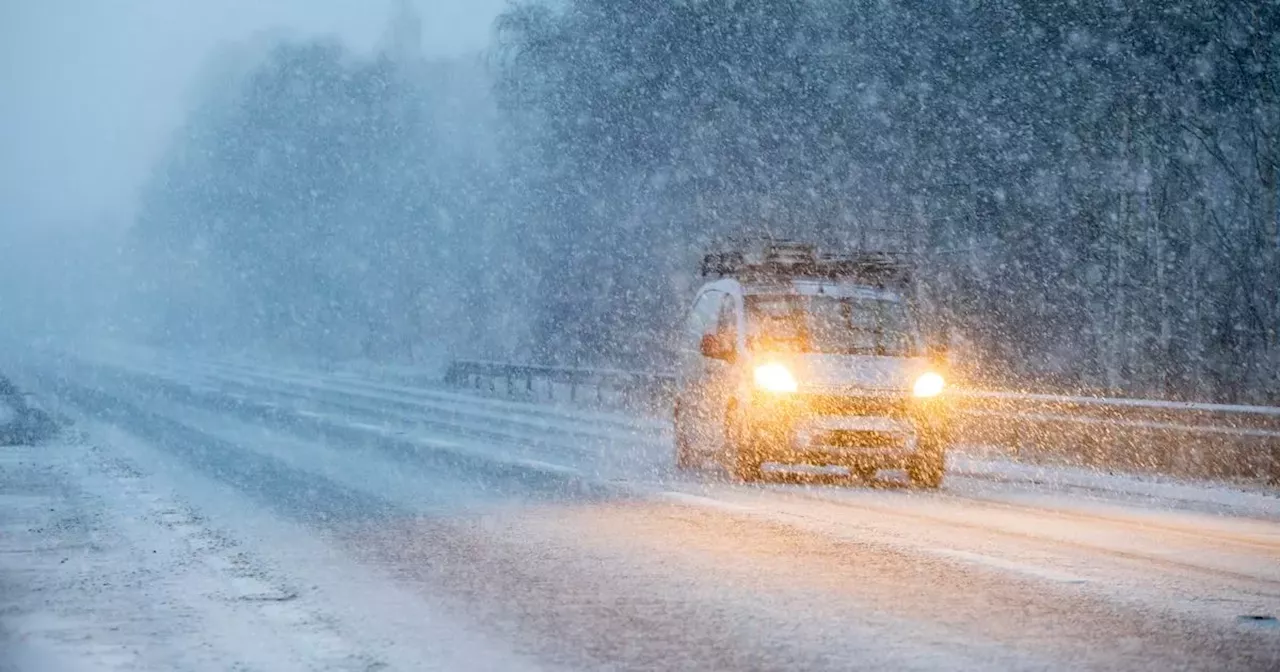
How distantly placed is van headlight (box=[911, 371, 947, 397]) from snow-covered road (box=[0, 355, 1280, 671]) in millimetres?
952

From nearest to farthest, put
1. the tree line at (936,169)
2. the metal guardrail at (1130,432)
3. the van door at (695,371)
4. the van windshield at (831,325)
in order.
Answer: the van windshield at (831,325), the metal guardrail at (1130,432), the van door at (695,371), the tree line at (936,169)

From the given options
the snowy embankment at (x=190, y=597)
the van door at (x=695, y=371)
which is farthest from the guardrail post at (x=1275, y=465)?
the snowy embankment at (x=190, y=597)

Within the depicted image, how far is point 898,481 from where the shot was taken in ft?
54.4

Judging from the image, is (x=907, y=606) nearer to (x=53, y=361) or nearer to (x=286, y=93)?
(x=53, y=361)

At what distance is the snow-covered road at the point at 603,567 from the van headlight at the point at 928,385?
3.12ft

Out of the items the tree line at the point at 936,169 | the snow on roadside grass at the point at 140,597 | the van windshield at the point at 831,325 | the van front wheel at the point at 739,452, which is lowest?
the snow on roadside grass at the point at 140,597

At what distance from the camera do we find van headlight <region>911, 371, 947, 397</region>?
15602 millimetres

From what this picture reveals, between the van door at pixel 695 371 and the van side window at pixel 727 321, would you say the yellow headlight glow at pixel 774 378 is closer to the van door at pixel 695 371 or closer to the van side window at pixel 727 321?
the van side window at pixel 727 321

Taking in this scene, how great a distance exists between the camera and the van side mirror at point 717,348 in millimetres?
16406

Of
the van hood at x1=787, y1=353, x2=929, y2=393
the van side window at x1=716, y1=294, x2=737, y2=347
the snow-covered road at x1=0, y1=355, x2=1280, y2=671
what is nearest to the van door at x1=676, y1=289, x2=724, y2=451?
the van side window at x1=716, y1=294, x2=737, y2=347

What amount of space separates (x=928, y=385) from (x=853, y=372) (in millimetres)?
732

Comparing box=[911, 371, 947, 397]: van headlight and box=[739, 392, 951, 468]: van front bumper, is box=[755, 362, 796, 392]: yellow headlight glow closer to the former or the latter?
box=[739, 392, 951, 468]: van front bumper

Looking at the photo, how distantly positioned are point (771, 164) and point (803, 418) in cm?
2141

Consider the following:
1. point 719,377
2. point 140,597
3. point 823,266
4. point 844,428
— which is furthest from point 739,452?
point 140,597
